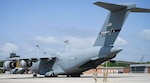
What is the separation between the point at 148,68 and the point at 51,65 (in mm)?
49440

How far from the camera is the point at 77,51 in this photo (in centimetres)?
3178

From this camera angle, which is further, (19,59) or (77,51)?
(19,59)

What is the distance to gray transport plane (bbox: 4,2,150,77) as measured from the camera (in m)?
26.5

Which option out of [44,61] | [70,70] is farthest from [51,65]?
[70,70]

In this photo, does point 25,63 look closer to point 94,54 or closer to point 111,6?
point 94,54

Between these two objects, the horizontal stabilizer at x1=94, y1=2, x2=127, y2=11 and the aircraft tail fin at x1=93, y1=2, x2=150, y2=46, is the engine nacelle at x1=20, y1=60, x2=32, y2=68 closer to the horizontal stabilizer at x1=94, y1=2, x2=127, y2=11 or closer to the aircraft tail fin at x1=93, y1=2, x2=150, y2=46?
the aircraft tail fin at x1=93, y1=2, x2=150, y2=46

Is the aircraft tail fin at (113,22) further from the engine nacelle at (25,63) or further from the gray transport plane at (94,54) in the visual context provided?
the engine nacelle at (25,63)

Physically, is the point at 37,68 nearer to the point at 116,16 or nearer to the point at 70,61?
the point at 70,61

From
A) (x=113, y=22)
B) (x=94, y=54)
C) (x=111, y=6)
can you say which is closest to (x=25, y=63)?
(x=94, y=54)

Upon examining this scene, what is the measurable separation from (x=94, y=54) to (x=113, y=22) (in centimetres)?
378

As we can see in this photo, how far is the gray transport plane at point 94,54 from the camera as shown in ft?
86.9

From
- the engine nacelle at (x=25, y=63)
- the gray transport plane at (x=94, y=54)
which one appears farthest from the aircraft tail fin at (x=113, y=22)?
the engine nacelle at (x=25, y=63)

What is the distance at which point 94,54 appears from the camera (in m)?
28.6

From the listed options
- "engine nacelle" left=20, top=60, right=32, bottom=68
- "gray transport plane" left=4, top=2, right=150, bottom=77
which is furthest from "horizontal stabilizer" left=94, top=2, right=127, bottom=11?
"engine nacelle" left=20, top=60, right=32, bottom=68
